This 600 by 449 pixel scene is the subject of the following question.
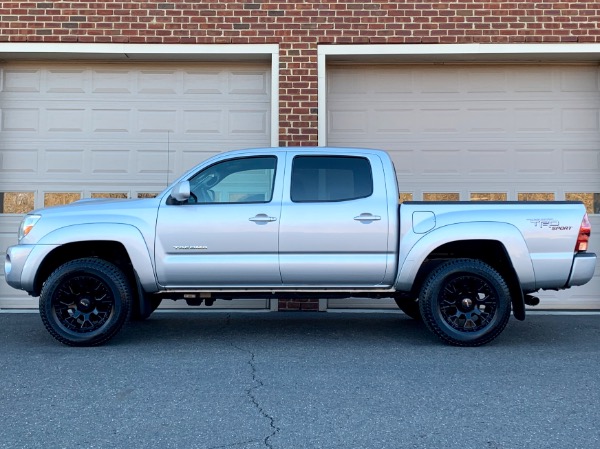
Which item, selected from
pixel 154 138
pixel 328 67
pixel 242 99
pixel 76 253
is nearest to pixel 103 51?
pixel 154 138

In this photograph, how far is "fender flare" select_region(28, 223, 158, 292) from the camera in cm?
570

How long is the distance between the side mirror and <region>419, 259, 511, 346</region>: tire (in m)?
2.40

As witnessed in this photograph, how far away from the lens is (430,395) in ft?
13.4

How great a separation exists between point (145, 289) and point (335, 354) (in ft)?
6.34

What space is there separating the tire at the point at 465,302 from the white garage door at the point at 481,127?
10.6 feet

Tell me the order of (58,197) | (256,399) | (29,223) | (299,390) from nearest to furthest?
(256,399) → (299,390) → (29,223) → (58,197)

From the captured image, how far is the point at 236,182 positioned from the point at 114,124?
12.5ft

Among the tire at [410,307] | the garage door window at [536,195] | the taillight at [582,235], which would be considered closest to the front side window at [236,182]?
the tire at [410,307]

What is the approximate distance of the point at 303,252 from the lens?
5711 millimetres

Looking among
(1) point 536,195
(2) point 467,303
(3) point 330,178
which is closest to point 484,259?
(2) point 467,303

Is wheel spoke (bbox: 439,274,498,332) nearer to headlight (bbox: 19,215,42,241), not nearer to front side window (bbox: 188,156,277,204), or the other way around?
front side window (bbox: 188,156,277,204)

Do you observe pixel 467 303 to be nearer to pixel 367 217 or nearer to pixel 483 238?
pixel 483 238

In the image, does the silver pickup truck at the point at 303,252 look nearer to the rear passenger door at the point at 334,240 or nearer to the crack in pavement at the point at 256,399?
the rear passenger door at the point at 334,240

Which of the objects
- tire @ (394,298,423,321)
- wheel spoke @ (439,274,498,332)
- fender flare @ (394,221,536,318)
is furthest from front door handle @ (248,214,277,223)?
tire @ (394,298,423,321)
